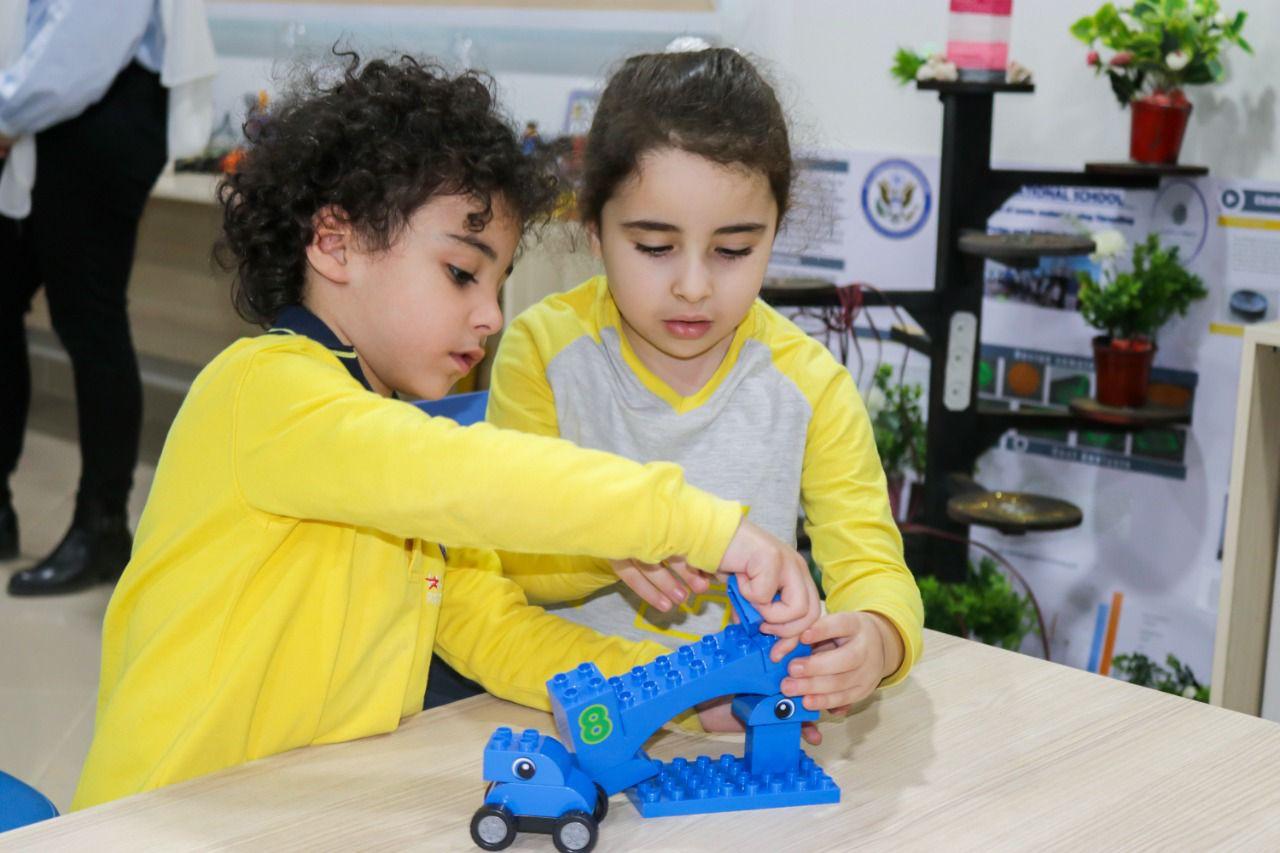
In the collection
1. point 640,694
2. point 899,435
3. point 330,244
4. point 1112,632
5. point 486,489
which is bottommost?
point 1112,632

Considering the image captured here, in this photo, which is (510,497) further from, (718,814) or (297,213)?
(297,213)

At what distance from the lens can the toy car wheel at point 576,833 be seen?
2.56 feet

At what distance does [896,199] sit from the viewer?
2.63 metres

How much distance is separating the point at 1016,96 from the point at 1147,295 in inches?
17.4

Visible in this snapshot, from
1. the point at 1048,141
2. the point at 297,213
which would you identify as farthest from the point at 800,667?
the point at 1048,141

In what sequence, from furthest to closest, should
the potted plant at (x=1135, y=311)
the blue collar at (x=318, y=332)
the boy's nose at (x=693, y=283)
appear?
the potted plant at (x=1135, y=311) → the boy's nose at (x=693, y=283) → the blue collar at (x=318, y=332)

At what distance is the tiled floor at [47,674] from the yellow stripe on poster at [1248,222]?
6.37 feet

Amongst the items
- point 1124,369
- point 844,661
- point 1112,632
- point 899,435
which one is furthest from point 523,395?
point 1112,632

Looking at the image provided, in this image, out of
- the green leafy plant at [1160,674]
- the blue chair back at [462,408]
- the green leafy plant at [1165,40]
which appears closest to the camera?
the blue chair back at [462,408]

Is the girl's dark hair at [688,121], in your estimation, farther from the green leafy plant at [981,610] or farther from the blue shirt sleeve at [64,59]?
the blue shirt sleeve at [64,59]

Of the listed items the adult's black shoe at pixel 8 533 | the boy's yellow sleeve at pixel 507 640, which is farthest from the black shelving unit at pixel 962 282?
the adult's black shoe at pixel 8 533

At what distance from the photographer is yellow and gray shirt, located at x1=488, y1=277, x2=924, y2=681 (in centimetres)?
121

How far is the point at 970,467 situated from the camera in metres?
2.44

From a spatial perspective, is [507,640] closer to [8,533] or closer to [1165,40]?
[1165,40]
